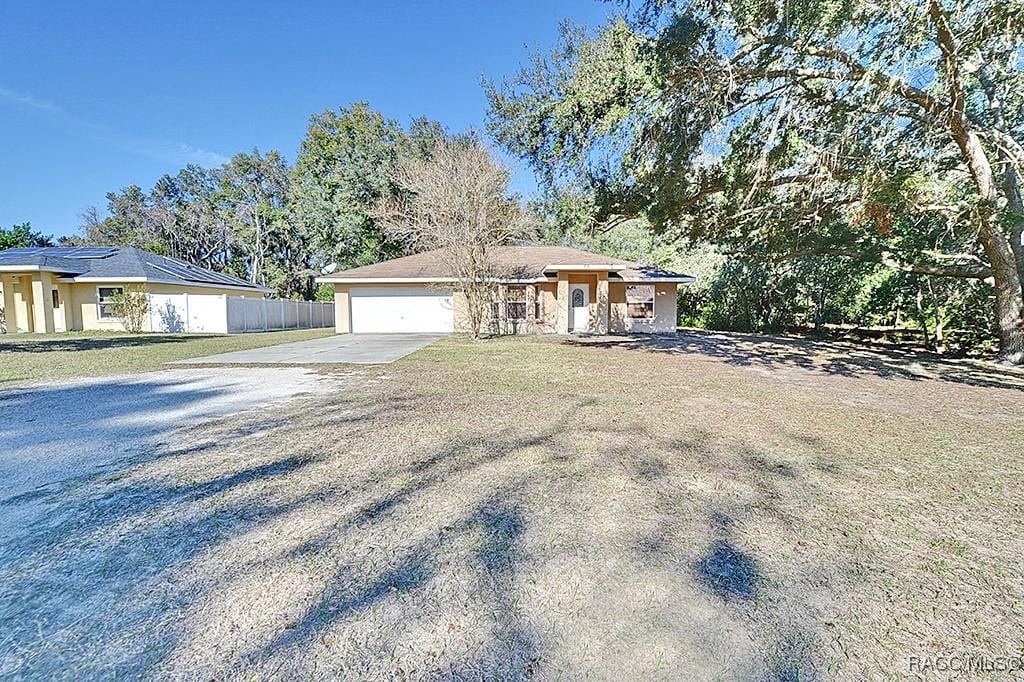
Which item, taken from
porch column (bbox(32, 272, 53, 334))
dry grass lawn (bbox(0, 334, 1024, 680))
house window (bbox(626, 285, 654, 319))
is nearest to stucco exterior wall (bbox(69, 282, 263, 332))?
porch column (bbox(32, 272, 53, 334))

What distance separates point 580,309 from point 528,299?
221 cm

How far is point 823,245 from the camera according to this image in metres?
12.3

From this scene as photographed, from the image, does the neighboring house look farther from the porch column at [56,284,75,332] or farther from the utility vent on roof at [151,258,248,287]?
the porch column at [56,284,75,332]

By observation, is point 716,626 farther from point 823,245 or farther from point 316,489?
point 823,245

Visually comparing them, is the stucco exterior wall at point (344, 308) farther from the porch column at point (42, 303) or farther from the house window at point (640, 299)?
the porch column at point (42, 303)

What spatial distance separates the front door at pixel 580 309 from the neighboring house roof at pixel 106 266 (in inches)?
690

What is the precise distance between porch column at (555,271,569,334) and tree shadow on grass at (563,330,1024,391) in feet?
7.20

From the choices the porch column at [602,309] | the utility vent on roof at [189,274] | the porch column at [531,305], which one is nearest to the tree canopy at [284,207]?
the utility vent on roof at [189,274]

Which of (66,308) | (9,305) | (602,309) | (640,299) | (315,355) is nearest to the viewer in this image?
(315,355)

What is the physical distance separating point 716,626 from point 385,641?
4.32 ft

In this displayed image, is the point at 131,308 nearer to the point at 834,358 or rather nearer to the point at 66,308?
the point at 66,308

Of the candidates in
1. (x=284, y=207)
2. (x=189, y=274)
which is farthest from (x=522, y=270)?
(x=284, y=207)

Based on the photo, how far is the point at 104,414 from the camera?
5285mm

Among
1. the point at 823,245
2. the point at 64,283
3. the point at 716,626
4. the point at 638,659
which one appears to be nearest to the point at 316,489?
the point at 638,659
